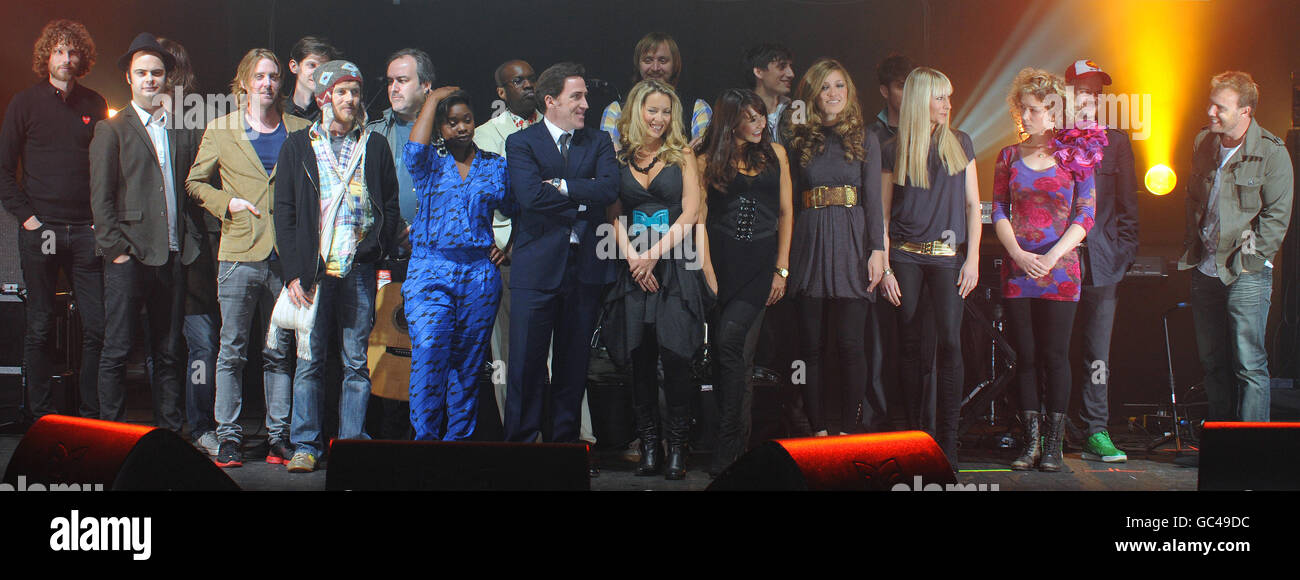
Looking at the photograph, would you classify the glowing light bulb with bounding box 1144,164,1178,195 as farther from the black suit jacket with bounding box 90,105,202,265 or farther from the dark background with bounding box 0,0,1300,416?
the black suit jacket with bounding box 90,105,202,265

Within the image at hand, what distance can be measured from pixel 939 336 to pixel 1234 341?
1.52m

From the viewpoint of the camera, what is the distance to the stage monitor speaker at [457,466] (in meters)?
1.69

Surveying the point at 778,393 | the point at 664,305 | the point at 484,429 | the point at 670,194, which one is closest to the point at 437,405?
the point at 484,429

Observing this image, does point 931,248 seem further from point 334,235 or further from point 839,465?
point 839,465

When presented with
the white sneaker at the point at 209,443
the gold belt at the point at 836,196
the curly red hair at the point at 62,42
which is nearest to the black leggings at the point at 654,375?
the gold belt at the point at 836,196

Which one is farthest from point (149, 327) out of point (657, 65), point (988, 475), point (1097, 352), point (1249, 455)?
point (1097, 352)

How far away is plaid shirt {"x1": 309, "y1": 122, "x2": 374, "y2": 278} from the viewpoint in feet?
13.1

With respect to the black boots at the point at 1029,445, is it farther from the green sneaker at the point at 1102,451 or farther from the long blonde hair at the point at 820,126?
the long blonde hair at the point at 820,126

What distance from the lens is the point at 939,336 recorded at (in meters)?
4.00

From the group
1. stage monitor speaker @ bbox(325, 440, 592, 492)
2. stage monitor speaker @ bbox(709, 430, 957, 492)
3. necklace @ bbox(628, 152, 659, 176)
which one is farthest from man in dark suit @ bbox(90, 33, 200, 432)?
stage monitor speaker @ bbox(709, 430, 957, 492)

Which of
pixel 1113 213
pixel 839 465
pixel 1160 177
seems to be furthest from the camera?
pixel 1160 177

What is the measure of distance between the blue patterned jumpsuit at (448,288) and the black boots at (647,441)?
2.19 ft
